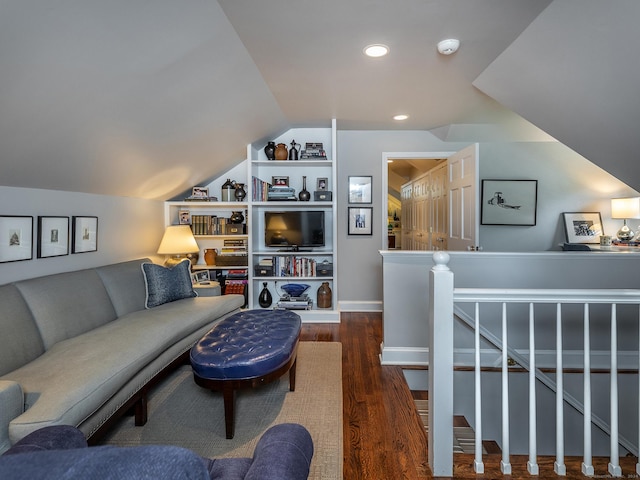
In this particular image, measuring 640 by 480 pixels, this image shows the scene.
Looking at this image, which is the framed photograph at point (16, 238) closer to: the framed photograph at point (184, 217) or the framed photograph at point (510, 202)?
the framed photograph at point (184, 217)

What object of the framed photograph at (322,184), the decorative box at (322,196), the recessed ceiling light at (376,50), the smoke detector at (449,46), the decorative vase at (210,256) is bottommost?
the decorative vase at (210,256)

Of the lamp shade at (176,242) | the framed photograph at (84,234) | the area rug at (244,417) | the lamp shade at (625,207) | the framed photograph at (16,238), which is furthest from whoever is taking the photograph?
the lamp shade at (625,207)

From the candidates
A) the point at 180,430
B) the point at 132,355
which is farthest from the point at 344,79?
the point at 180,430

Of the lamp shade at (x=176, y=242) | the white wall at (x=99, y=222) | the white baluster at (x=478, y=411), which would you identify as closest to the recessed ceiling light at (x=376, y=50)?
the white baluster at (x=478, y=411)

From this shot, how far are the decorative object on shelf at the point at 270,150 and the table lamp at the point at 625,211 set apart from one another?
14.0 ft

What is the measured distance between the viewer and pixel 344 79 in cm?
288

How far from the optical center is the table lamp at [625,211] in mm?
3943

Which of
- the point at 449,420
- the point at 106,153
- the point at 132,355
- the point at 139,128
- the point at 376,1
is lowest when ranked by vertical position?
the point at 449,420

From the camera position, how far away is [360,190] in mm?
4539

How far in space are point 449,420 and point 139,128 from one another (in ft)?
9.09

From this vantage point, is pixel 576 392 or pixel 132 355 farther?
pixel 576 392

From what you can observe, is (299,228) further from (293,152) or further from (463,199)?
(463,199)

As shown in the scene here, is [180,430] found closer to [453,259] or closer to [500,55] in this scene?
[453,259]

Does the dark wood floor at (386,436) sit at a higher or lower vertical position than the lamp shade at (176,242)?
lower
